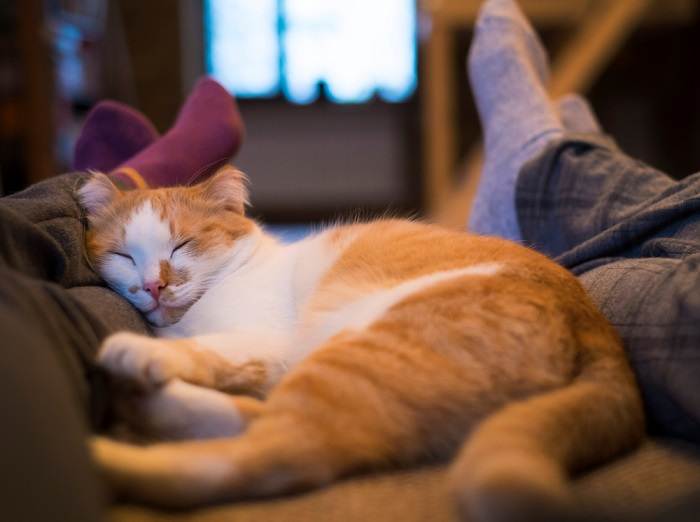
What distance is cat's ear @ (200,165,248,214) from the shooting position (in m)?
1.38

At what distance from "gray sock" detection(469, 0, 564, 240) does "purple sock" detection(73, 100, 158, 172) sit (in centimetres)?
99

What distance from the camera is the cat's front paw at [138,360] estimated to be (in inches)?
33.0

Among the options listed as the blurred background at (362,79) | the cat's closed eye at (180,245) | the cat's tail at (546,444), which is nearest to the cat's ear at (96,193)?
the cat's closed eye at (180,245)

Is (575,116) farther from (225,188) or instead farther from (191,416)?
(191,416)

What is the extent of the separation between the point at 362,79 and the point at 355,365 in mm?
4945

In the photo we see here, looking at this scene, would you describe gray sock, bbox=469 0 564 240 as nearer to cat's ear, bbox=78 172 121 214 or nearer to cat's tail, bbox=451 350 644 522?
cat's tail, bbox=451 350 644 522

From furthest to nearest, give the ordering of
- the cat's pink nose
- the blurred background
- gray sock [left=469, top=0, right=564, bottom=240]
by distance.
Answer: the blurred background < gray sock [left=469, top=0, right=564, bottom=240] < the cat's pink nose

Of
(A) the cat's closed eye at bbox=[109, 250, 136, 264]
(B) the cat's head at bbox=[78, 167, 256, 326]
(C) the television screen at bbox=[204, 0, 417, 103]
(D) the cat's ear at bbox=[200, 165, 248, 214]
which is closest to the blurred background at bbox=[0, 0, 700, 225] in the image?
(C) the television screen at bbox=[204, 0, 417, 103]

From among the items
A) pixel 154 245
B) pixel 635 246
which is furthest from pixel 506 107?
pixel 154 245

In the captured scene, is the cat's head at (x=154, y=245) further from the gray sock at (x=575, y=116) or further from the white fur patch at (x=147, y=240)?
the gray sock at (x=575, y=116)

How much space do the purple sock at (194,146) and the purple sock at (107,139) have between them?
0.28ft

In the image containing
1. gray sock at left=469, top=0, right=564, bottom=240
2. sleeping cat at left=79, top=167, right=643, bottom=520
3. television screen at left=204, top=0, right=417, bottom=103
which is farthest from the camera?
television screen at left=204, top=0, right=417, bottom=103

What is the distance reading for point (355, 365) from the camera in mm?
831

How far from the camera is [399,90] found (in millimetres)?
5477
